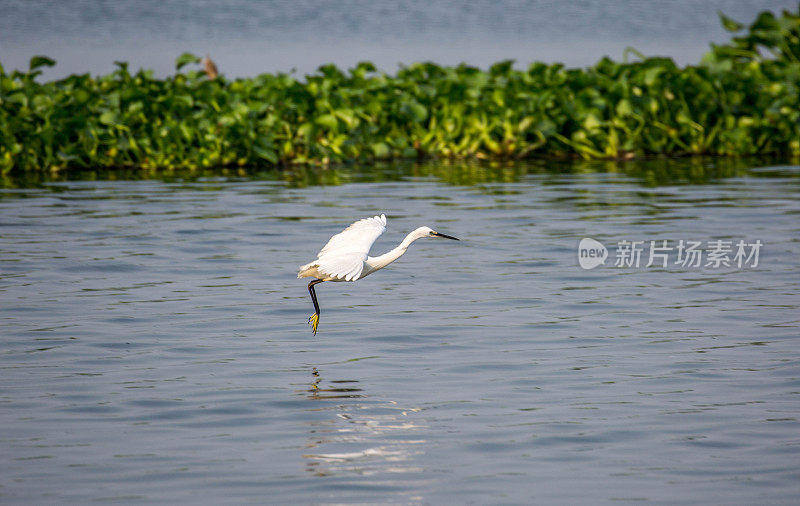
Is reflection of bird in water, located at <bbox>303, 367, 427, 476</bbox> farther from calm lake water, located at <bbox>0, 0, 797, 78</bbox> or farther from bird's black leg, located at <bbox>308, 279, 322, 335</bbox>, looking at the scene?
calm lake water, located at <bbox>0, 0, 797, 78</bbox>

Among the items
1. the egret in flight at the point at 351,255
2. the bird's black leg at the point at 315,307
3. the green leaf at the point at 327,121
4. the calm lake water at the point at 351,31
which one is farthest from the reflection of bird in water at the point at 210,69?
the bird's black leg at the point at 315,307

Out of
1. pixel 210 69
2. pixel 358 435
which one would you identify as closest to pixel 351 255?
pixel 358 435

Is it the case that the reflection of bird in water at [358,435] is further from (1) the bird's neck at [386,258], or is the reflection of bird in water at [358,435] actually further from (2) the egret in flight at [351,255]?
(1) the bird's neck at [386,258]

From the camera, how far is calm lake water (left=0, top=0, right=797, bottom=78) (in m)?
37.5

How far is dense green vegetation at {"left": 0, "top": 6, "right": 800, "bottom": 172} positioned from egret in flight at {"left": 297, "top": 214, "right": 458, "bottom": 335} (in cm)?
1037

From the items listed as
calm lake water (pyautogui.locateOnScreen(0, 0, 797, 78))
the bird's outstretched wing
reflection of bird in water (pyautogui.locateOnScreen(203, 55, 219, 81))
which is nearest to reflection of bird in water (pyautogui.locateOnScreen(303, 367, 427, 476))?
the bird's outstretched wing

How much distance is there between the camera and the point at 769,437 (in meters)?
6.60

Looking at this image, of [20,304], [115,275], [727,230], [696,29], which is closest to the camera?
[20,304]

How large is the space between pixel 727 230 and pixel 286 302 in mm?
5430

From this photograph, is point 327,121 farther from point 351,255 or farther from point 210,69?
point 351,255

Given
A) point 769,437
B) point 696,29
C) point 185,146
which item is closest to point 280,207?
point 185,146

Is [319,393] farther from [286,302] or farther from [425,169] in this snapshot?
[425,169]

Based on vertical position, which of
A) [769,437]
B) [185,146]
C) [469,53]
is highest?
[469,53]

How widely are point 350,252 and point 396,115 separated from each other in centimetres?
1270
